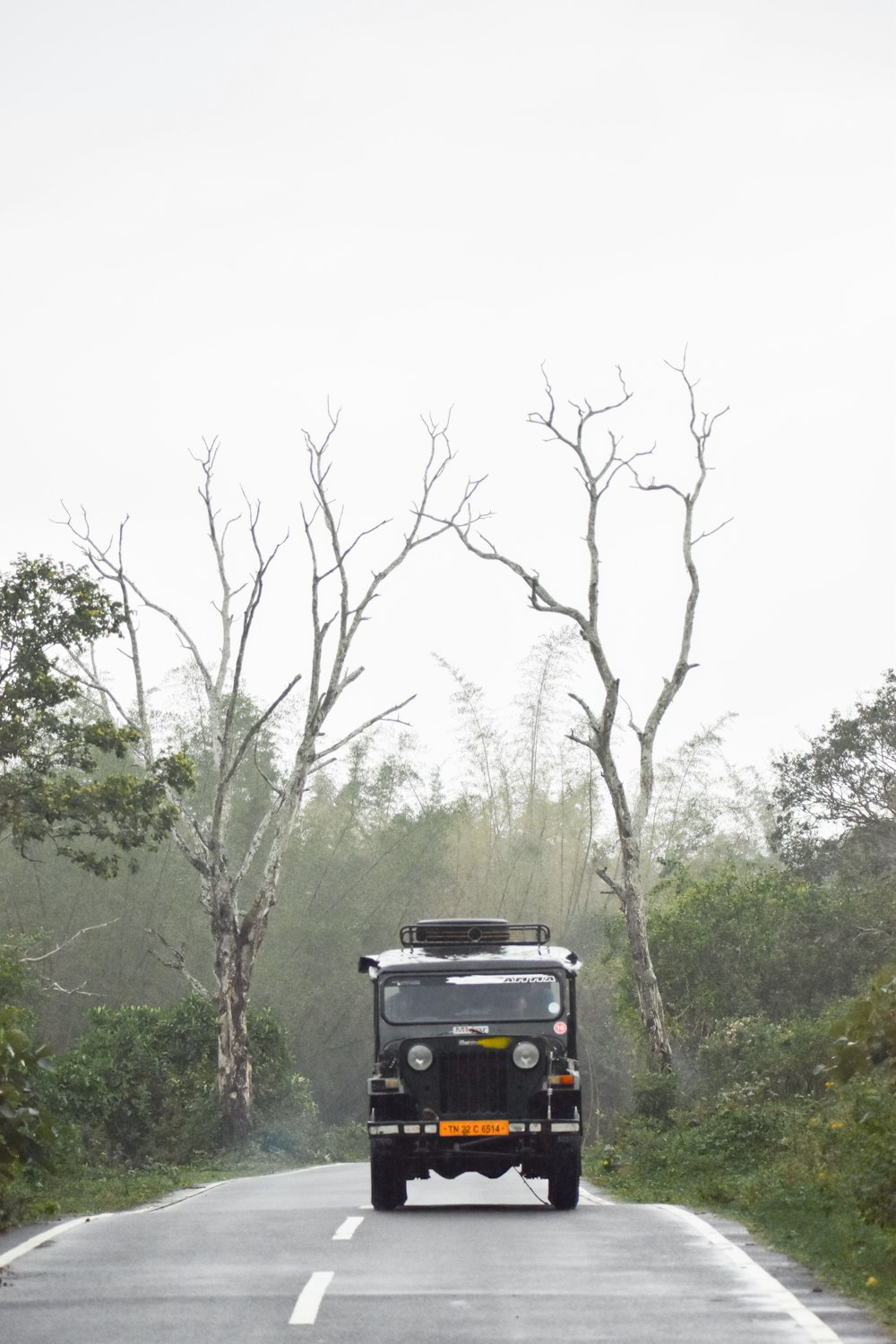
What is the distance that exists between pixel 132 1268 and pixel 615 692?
22320 mm

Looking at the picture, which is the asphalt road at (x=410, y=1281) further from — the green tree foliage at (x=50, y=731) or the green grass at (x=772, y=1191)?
the green tree foliage at (x=50, y=731)

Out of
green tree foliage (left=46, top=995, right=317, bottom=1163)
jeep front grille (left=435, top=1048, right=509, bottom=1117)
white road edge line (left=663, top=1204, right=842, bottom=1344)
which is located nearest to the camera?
white road edge line (left=663, top=1204, right=842, bottom=1344)

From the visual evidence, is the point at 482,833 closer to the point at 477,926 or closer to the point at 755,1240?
the point at 477,926

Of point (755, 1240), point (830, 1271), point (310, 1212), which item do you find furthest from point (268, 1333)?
point (310, 1212)

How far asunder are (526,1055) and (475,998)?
776mm

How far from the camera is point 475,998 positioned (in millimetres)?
17094

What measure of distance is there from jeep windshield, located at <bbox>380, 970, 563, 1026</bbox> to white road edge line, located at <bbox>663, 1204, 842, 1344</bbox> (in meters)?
3.11

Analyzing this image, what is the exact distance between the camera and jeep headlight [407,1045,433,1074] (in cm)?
1681

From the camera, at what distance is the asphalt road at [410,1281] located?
8914 millimetres

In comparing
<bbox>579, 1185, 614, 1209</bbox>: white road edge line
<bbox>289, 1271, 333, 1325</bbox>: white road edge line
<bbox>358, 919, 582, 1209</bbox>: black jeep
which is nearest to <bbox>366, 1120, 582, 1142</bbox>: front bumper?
<bbox>358, 919, 582, 1209</bbox>: black jeep

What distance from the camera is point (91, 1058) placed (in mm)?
37438

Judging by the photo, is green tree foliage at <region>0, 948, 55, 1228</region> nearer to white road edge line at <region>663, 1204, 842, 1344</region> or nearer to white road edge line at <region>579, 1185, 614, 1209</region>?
white road edge line at <region>663, 1204, 842, 1344</region>

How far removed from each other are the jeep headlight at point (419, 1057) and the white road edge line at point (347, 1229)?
1.92 meters

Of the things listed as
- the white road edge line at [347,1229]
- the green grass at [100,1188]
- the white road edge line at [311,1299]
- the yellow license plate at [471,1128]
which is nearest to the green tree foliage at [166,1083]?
the green grass at [100,1188]
